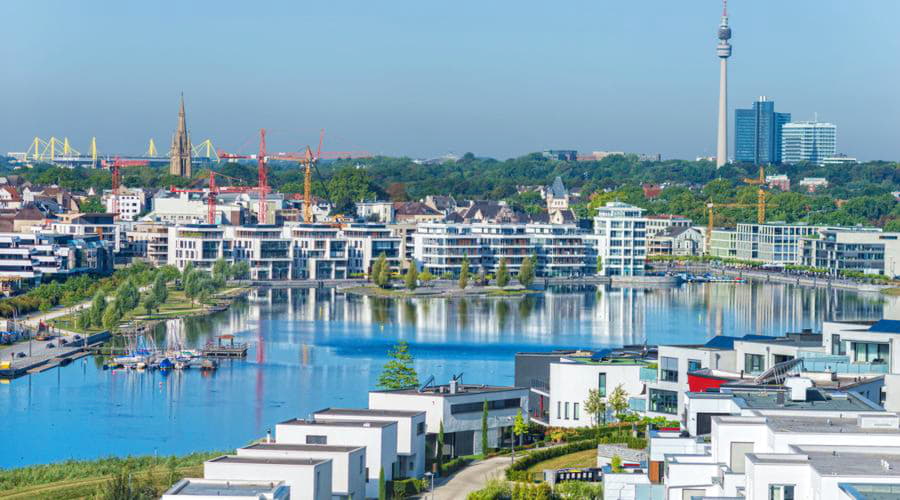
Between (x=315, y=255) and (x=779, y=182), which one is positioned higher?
(x=779, y=182)

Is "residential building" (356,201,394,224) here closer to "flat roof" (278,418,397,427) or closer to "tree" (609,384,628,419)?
"tree" (609,384,628,419)

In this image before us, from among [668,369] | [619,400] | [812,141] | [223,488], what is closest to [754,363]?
[668,369]

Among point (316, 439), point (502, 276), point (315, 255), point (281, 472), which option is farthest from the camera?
point (315, 255)

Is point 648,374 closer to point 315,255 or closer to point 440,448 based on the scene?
point 440,448

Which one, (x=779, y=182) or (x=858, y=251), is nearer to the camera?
(x=858, y=251)

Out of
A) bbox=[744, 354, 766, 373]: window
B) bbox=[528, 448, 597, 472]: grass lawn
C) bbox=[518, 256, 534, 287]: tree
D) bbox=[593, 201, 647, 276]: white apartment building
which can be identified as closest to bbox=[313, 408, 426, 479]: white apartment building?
bbox=[528, 448, 597, 472]: grass lawn

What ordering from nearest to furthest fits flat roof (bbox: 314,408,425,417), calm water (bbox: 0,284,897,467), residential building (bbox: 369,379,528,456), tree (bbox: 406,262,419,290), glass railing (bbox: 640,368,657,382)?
Result: flat roof (bbox: 314,408,425,417), residential building (bbox: 369,379,528,456), glass railing (bbox: 640,368,657,382), calm water (bbox: 0,284,897,467), tree (bbox: 406,262,419,290)

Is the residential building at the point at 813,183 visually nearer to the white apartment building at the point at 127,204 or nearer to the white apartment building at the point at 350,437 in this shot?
the white apartment building at the point at 127,204

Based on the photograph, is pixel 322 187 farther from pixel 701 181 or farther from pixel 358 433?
pixel 358 433
